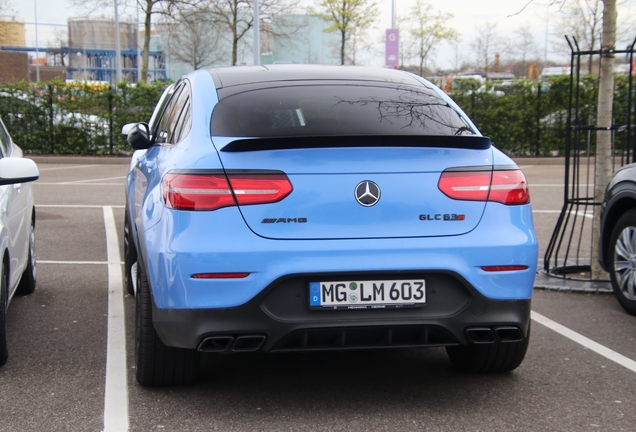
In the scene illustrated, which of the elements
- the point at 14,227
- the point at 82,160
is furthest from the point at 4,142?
the point at 82,160

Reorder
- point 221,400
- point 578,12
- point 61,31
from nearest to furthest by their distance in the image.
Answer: point 221,400
point 578,12
point 61,31

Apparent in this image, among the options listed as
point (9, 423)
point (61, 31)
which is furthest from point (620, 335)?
point (61, 31)

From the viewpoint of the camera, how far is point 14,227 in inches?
203

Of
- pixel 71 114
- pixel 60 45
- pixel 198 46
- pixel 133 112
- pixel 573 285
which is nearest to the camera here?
pixel 573 285

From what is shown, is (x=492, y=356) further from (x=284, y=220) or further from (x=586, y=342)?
(x=284, y=220)

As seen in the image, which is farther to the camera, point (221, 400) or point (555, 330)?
point (555, 330)

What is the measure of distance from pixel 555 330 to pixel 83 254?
487 cm

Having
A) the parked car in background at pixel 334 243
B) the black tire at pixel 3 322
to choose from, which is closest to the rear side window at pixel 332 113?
the parked car in background at pixel 334 243

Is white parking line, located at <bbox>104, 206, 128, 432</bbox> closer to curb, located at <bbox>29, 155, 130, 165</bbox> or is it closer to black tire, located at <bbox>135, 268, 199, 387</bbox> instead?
black tire, located at <bbox>135, 268, 199, 387</bbox>

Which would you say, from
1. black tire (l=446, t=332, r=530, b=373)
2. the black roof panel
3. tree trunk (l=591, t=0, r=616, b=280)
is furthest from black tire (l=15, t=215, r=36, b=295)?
tree trunk (l=591, t=0, r=616, b=280)

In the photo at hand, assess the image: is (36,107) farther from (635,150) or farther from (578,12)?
(578,12)

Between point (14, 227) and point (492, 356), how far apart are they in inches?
120

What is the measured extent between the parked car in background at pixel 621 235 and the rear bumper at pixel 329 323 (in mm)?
2547

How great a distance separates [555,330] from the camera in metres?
5.46
